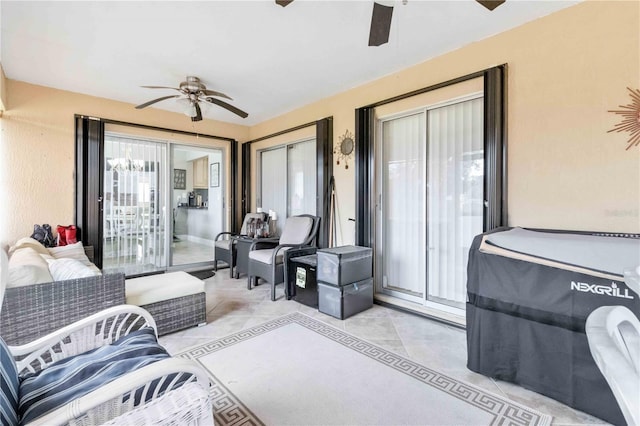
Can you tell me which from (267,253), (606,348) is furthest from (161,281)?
(606,348)

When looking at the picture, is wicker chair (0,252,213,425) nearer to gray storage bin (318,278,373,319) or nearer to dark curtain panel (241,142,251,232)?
gray storage bin (318,278,373,319)

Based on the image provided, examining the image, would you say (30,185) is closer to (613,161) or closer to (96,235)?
(96,235)

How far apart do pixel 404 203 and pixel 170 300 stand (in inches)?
101

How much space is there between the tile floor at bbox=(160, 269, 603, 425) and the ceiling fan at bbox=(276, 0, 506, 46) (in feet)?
7.15

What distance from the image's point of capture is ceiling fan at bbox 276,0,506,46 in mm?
1523

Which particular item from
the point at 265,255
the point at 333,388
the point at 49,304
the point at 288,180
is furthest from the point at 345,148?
the point at 49,304

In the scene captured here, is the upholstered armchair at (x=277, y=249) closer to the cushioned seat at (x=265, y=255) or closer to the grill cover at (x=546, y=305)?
the cushioned seat at (x=265, y=255)

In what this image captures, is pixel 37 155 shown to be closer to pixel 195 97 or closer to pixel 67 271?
pixel 195 97

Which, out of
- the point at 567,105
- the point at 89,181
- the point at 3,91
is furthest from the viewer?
the point at 89,181

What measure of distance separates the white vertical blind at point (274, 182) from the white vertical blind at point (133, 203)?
160cm

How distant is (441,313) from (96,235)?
439 centimetres

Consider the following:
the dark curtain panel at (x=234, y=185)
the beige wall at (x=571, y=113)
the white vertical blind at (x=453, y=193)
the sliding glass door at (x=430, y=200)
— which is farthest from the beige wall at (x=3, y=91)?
the beige wall at (x=571, y=113)

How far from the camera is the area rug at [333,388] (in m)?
1.58

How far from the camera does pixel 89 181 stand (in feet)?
12.8
